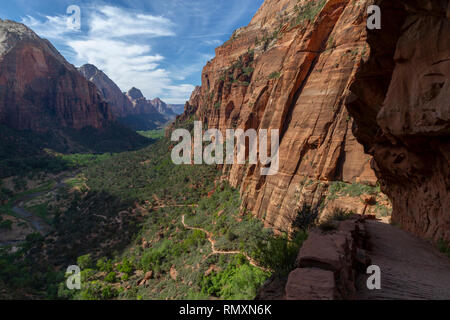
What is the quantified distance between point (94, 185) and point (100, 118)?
8227 centimetres

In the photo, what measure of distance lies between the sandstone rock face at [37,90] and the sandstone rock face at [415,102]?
120161mm

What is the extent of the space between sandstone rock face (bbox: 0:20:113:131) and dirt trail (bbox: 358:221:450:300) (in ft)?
397

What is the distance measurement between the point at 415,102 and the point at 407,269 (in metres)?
5.38

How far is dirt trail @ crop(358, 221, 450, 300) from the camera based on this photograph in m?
4.20

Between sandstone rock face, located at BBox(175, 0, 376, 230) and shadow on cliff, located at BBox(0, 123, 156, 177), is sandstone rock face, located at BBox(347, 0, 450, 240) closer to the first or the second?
sandstone rock face, located at BBox(175, 0, 376, 230)

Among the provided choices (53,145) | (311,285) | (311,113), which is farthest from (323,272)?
(53,145)

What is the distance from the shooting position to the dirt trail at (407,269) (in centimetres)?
420

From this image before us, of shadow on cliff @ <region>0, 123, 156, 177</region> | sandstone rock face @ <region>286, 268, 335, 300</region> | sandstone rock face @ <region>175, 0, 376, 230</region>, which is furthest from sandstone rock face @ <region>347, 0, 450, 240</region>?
shadow on cliff @ <region>0, 123, 156, 177</region>

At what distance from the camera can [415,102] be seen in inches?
278

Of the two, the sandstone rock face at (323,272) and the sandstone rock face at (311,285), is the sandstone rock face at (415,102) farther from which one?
the sandstone rock face at (311,285)

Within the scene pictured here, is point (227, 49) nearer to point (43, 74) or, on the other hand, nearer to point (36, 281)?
point (36, 281)

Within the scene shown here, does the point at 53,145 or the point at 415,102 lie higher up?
the point at 53,145

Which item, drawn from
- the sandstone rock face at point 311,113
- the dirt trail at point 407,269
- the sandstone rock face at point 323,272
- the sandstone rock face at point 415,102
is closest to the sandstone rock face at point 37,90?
the sandstone rock face at point 311,113

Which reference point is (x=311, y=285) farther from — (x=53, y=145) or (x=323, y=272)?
(x=53, y=145)
